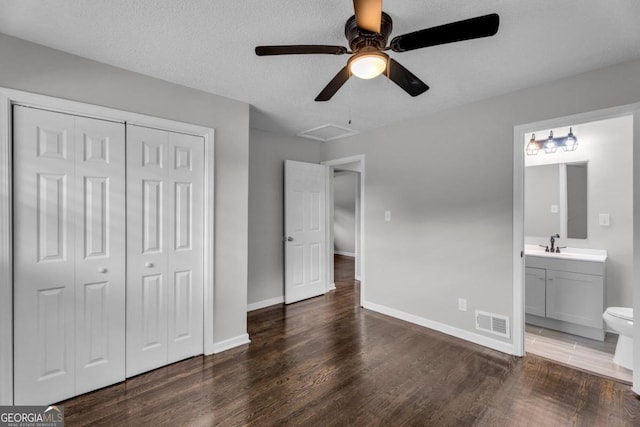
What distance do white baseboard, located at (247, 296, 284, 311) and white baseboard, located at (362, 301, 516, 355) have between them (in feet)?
3.89

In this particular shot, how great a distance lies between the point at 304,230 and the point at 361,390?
2476 millimetres

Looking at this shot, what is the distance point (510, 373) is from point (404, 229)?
1702 millimetres

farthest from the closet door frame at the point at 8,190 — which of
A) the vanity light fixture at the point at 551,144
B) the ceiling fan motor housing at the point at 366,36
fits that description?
the vanity light fixture at the point at 551,144

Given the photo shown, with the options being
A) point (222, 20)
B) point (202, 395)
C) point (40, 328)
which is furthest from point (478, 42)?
point (40, 328)

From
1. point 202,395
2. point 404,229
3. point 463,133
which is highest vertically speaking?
point 463,133

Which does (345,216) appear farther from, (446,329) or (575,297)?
(575,297)

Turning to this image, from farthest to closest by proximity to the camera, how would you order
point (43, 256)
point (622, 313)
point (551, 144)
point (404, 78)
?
→ point (551, 144), point (622, 313), point (43, 256), point (404, 78)

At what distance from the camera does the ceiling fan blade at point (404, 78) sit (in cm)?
171

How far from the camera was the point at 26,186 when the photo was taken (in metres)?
1.93

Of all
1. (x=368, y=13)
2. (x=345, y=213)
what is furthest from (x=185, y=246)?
(x=345, y=213)

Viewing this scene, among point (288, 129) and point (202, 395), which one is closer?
point (202, 395)

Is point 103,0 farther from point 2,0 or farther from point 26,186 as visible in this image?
point 26,186

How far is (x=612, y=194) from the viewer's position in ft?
10.5

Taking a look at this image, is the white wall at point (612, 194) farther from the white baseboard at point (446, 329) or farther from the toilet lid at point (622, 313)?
the white baseboard at point (446, 329)
